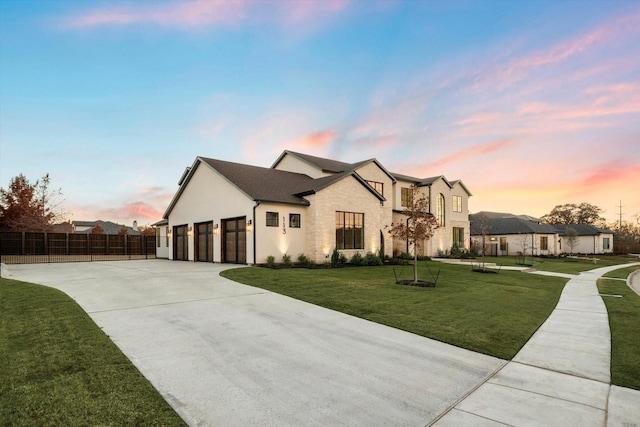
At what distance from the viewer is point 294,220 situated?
19.7m

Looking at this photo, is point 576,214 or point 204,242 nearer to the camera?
point 204,242

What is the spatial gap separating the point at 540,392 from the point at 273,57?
19.0m

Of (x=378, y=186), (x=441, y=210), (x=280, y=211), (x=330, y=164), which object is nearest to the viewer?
(x=280, y=211)

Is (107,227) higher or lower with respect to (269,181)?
lower

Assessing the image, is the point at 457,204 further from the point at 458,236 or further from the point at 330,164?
the point at 330,164

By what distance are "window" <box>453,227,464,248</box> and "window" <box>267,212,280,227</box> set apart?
21.8 metres

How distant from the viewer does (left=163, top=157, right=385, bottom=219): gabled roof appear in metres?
19.2

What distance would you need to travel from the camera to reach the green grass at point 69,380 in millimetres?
2994

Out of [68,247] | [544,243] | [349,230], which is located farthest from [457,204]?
[68,247]

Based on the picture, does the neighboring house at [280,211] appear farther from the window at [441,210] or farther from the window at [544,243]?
the window at [544,243]

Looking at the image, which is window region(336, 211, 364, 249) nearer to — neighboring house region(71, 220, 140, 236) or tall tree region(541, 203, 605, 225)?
neighboring house region(71, 220, 140, 236)

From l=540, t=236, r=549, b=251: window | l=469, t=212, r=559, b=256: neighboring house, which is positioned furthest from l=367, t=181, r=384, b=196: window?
l=540, t=236, r=549, b=251: window

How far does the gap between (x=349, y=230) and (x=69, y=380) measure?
724 inches

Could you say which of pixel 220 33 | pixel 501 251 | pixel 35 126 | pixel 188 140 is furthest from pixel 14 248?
pixel 501 251
